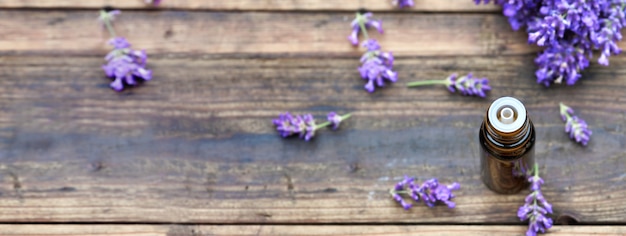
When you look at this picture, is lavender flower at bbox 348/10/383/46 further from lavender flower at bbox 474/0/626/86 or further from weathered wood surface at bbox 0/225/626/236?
weathered wood surface at bbox 0/225/626/236

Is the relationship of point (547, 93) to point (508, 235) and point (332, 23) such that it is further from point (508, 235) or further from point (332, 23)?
point (332, 23)

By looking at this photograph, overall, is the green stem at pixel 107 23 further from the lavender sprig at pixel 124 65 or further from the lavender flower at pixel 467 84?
the lavender flower at pixel 467 84

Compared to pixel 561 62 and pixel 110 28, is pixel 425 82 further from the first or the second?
pixel 110 28

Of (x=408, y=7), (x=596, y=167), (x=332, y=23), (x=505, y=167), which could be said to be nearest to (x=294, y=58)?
(x=332, y=23)

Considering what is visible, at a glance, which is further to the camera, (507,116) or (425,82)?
(425,82)

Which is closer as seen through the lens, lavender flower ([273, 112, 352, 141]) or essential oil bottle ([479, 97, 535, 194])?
essential oil bottle ([479, 97, 535, 194])

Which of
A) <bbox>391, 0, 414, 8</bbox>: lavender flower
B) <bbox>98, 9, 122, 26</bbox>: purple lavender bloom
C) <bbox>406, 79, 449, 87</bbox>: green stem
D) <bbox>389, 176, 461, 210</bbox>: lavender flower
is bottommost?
<bbox>389, 176, 461, 210</bbox>: lavender flower

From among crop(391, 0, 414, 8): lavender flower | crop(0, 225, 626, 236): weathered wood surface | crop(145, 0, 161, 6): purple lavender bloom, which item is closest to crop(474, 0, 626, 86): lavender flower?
crop(391, 0, 414, 8): lavender flower

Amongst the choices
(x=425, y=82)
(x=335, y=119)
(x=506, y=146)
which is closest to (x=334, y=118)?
(x=335, y=119)
